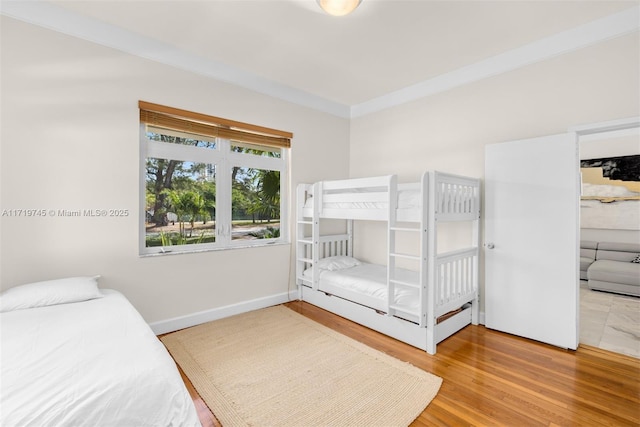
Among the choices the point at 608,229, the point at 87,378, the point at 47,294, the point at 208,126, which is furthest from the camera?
the point at 608,229

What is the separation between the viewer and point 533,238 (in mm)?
2768

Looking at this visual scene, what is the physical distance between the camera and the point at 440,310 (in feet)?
8.52

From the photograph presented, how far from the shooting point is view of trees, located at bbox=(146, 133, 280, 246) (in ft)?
9.59

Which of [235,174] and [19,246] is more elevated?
[235,174]

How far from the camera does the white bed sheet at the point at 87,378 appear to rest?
1.01 metres

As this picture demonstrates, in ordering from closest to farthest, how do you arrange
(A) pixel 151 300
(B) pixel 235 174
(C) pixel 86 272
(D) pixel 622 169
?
(C) pixel 86 272, (A) pixel 151 300, (B) pixel 235 174, (D) pixel 622 169

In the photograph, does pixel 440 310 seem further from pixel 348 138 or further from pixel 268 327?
pixel 348 138

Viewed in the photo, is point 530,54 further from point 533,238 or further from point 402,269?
point 402,269

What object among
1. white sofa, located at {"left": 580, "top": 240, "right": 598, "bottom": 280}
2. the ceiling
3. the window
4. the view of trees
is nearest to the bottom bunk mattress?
the window

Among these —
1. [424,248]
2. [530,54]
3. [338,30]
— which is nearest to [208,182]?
[338,30]

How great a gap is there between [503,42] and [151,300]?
406 centimetres

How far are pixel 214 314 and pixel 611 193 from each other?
597 cm

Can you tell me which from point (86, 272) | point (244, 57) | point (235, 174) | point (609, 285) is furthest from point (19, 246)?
point (609, 285)

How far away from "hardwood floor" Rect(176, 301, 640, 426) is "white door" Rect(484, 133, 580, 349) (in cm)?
23
